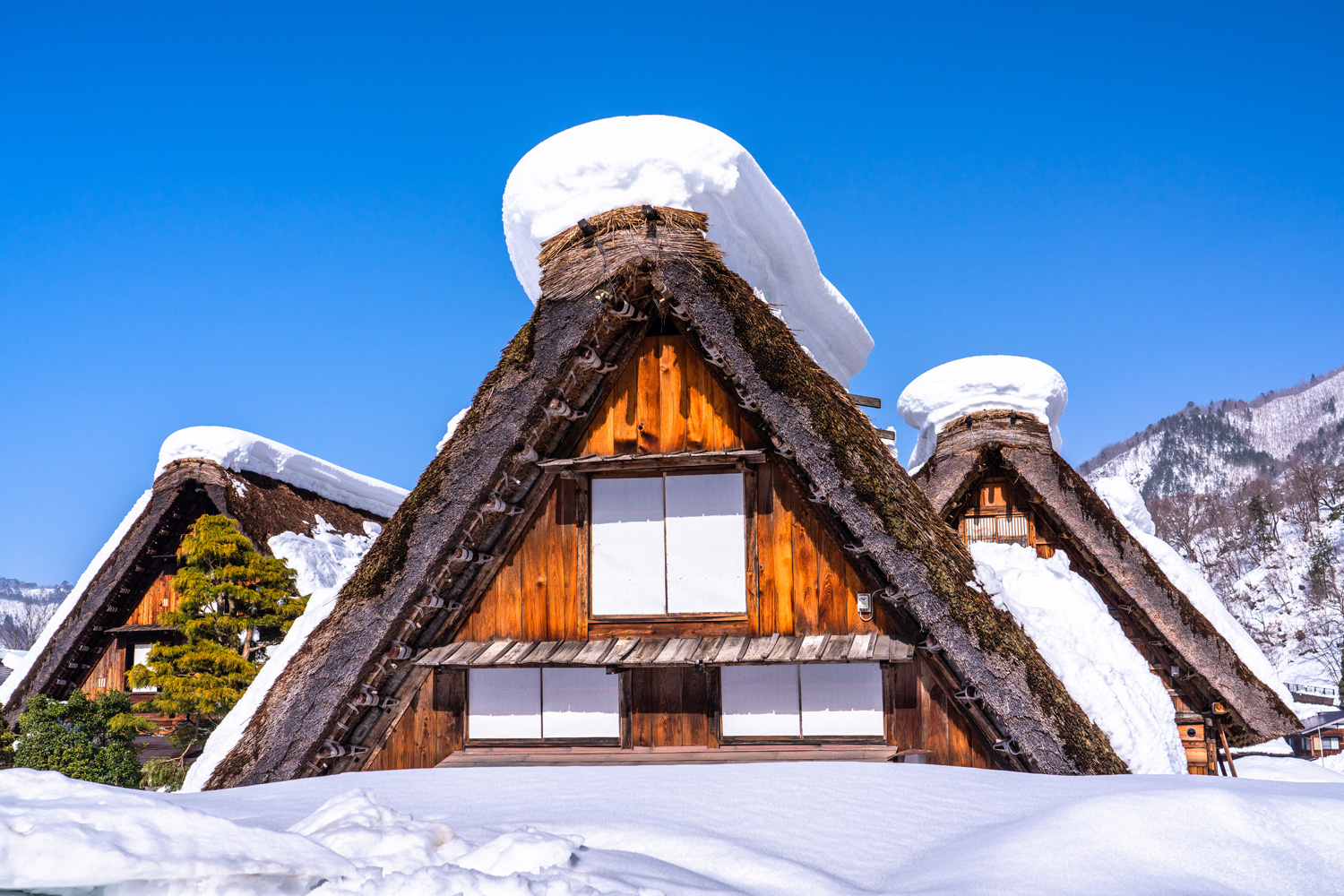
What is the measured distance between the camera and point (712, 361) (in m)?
6.05

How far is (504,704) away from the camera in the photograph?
6.36 meters

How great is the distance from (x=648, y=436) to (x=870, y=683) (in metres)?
2.20

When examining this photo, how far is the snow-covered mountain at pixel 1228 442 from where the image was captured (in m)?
123

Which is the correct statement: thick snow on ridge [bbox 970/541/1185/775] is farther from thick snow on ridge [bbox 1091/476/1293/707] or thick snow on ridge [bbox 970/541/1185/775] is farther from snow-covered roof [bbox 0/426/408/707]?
snow-covered roof [bbox 0/426/408/707]

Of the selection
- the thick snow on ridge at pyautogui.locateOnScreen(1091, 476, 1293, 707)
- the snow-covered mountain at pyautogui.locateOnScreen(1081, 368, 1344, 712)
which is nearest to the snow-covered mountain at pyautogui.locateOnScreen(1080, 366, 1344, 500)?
the snow-covered mountain at pyautogui.locateOnScreen(1081, 368, 1344, 712)

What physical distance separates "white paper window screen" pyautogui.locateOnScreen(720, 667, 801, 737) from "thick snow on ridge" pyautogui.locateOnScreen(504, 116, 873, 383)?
114 inches

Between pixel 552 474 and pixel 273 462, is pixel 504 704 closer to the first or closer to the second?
pixel 552 474

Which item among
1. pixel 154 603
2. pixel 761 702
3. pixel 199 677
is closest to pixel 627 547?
pixel 761 702

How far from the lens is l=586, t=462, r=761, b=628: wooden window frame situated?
6.06m

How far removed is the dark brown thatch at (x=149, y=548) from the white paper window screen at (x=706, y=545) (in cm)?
1131

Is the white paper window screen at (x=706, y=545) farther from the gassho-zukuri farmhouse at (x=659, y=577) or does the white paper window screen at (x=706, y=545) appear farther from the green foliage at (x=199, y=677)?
the green foliage at (x=199, y=677)

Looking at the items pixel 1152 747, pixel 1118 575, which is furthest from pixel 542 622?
pixel 1118 575

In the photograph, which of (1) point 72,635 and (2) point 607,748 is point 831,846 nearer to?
(2) point 607,748

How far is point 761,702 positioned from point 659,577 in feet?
3.49
